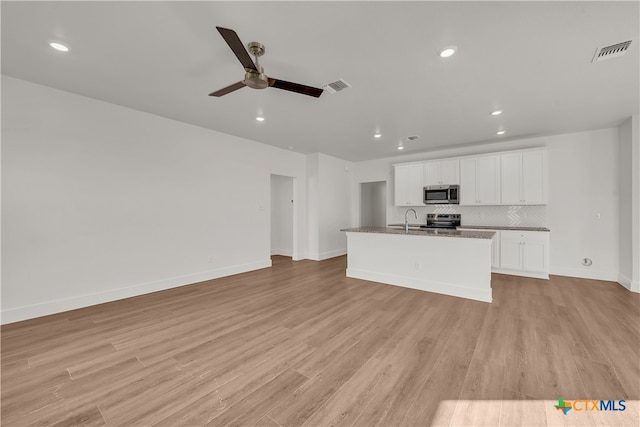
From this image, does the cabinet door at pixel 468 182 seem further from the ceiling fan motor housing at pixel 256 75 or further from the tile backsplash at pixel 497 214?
the ceiling fan motor housing at pixel 256 75

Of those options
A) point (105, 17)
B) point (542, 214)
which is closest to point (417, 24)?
point (105, 17)

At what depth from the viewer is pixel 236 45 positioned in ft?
5.95

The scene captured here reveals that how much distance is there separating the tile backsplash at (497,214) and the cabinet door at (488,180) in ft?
1.31

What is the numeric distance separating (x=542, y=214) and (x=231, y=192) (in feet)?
20.8

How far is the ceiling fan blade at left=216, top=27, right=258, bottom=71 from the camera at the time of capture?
5.46 ft

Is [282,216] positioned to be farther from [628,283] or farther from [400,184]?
[628,283]

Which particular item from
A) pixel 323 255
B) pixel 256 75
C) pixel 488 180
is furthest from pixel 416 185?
pixel 256 75

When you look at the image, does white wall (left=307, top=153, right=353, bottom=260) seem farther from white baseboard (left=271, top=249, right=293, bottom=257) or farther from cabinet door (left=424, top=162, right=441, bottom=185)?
cabinet door (left=424, top=162, right=441, bottom=185)

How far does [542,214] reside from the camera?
16.5ft

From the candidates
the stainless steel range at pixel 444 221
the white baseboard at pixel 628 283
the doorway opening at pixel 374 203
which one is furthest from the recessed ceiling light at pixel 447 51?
the doorway opening at pixel 374 203

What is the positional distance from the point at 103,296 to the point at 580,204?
820 cm

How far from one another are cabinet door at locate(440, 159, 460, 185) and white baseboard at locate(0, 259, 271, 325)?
5035 millimetres

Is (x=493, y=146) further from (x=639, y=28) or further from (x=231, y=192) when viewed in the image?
(x=231, y=192)

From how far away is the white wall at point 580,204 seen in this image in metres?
4.49
